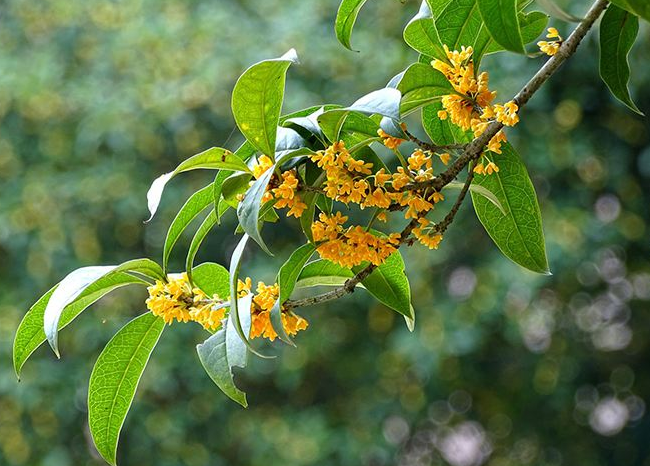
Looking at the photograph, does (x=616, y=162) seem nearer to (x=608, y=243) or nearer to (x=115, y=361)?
(x=608, y=243)

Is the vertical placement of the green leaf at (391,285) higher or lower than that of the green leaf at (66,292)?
lower

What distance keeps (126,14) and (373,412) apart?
1436 millimetres

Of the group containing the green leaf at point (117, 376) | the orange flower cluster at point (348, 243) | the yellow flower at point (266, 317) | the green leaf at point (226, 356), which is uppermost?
the orange flower cluster at point (348, 243)

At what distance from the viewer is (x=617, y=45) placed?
0.61 meters

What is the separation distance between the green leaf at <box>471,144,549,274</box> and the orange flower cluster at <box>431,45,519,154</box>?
0.07m

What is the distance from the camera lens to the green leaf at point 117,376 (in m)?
0.66

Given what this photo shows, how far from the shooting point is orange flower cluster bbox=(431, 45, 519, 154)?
1.77 ft

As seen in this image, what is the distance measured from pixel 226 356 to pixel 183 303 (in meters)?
0.06

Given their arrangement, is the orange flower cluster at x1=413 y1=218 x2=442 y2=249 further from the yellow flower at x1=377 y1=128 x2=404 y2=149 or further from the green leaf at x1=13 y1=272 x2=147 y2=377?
the green leaf at x1=13 y1=272 x2=147 y2=377

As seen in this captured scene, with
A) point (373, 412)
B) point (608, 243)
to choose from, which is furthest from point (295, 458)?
point (608, 243)

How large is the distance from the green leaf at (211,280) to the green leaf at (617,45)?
0.29 metres

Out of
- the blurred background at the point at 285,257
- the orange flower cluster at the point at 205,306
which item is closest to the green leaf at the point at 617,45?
the orange flower cluster at the point at 205,306

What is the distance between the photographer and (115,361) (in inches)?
26.5

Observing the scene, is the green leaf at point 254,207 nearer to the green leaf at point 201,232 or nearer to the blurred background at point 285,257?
the green leaf at point 201,232
